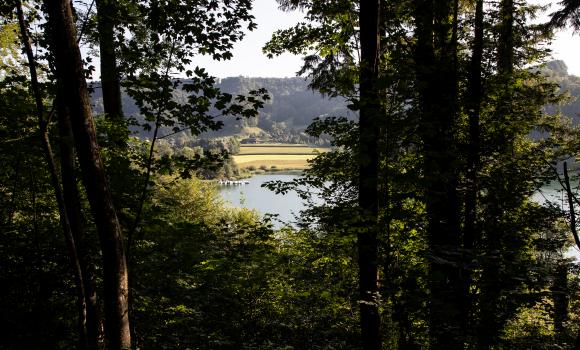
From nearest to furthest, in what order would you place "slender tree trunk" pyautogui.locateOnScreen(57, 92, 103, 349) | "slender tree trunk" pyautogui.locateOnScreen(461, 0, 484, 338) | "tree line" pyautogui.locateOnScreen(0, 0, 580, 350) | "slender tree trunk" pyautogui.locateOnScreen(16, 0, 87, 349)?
1. "tree line" pyautogui.locateOnScreen(0, 0, 580, 350)
2. "slender tree trunk" pyautogui.locateOnScreen(16, 0, 87, 349)
3. "slender tree trunk" pyautogui.locateOnScreen(57, 92, 103, 349)
4. "slender tree trunk" pyautogui.locateOnScreen(461, 0, 484, 338)

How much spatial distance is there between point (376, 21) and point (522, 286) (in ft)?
11.2

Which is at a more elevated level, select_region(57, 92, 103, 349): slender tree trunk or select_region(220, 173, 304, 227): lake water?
select_region(57, 92, 103, 349): slender tree trunk

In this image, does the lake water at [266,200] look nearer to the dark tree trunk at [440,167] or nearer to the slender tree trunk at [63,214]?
the dark tree trunk at [440,167]

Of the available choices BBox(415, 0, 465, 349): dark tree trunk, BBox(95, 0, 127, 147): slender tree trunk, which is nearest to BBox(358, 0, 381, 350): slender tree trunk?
BBox(415, 0, 465, 349): dark tree trunk

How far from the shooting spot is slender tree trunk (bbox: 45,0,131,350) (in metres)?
3.05

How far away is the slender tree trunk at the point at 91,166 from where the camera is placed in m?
3.05

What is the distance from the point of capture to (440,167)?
447 centimetres

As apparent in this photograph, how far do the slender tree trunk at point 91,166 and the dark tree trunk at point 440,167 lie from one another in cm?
280

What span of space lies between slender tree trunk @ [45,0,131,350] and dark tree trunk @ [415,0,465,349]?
2.80 meters

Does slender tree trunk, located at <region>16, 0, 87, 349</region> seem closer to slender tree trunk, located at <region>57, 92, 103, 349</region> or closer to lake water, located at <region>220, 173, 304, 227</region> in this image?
slender tree trunk, located at <region>57, 92, 103, 349</region>

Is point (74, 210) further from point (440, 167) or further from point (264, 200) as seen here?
point (264, 200)

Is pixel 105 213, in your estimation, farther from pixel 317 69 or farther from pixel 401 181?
pixel 317 69

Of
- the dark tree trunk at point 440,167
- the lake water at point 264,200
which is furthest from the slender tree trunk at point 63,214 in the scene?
the lake water at point 264,200

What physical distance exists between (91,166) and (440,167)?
3876 millimetres
